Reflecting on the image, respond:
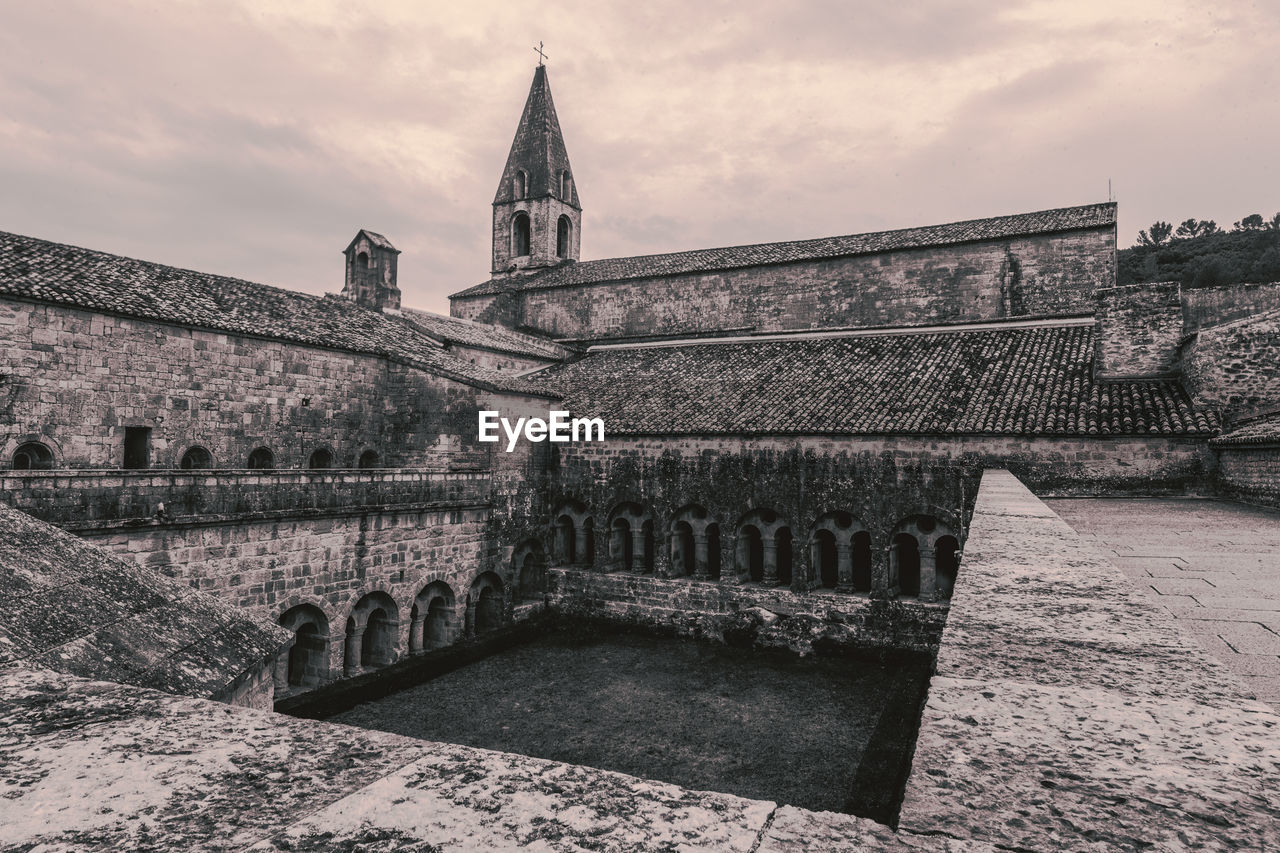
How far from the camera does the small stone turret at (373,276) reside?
20.2 metres

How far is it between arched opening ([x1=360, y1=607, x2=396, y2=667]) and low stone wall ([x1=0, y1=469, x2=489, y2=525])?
219cm

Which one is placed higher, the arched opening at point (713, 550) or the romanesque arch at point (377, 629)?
the arched opening at point (713, 550)

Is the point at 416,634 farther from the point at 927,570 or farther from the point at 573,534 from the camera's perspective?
the point at 927,570

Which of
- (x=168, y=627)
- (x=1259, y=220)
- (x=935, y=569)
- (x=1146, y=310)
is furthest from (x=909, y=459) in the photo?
(x=1259, y=220)

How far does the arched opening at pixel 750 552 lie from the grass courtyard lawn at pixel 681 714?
196 centimetres

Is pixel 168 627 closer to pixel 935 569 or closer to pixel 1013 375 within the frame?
pixel 935 569

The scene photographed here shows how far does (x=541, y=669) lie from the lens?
13.1 m

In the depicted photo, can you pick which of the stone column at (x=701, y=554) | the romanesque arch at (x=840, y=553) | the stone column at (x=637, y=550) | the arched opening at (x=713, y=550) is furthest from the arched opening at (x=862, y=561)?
the stone column at (x=637, y=550)

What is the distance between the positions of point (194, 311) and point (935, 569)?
15.1m

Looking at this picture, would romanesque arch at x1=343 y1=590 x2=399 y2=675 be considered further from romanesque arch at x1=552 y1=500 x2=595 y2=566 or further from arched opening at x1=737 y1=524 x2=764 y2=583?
arched opening at x1=737 y1=524 x2=764 y2=583

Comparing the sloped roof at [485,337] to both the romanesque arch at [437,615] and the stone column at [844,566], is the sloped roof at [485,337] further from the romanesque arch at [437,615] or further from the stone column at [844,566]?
the stone column at [844,566]

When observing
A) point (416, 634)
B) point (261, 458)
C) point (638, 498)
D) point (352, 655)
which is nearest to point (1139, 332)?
point (638, 498)

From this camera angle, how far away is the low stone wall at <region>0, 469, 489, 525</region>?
342 inches

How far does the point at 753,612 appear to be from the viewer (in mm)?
14977
